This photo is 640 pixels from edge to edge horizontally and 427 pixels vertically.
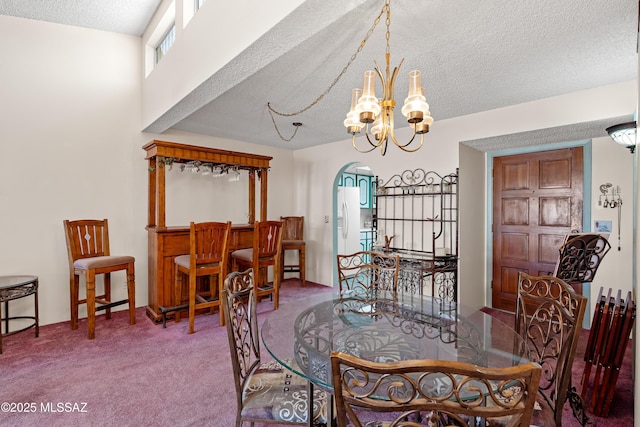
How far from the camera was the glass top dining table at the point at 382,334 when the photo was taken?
57.4 inches

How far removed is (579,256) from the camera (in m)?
2.46

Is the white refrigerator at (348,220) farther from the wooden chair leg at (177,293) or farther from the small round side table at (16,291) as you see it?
the small round side table at (16,291)

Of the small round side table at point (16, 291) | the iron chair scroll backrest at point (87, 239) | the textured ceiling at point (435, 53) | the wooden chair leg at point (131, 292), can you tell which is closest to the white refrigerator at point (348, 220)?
the textured ceiling at point (435, 53)

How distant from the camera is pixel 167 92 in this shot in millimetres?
3055

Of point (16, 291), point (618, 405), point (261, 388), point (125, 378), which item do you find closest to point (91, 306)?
point (16, 291)

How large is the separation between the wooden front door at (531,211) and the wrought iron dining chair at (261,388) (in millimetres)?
3478

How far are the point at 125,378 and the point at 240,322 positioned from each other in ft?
4.60

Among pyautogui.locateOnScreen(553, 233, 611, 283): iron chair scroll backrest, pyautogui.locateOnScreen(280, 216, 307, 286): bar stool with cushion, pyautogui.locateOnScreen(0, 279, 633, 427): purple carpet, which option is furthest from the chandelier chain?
pyautogui.locateOnScreen(0, 279, 633, 427): purple carpet

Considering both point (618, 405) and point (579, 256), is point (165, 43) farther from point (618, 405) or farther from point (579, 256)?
point (618, 405)

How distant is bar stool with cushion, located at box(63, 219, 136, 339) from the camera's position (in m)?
3.07

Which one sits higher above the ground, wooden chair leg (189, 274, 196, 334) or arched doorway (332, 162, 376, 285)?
arched doorway (332, 162, 376, 285)

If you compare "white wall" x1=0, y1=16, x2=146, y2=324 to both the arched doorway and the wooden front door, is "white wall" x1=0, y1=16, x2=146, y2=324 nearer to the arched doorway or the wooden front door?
the arched doorway

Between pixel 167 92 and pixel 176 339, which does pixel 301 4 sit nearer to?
pixel 167 92

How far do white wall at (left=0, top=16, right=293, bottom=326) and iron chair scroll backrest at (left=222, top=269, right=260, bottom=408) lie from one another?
2817 millimetres
